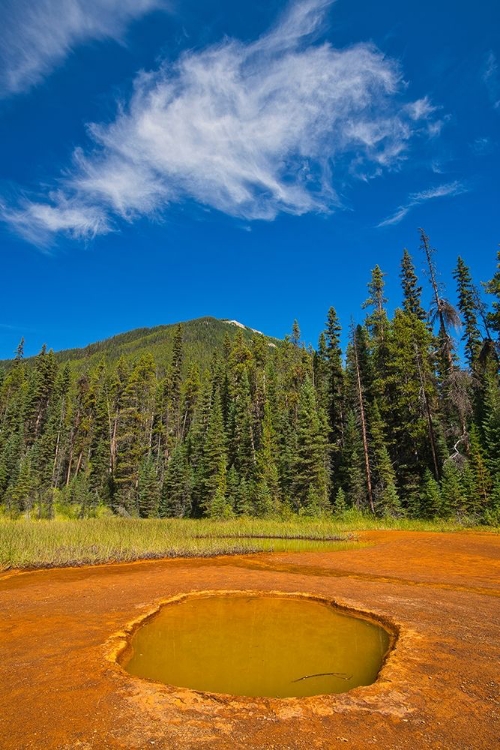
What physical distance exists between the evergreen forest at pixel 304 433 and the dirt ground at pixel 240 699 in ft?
67.4

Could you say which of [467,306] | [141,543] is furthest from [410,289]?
[141,543]

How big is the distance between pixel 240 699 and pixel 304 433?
3445 centimetres

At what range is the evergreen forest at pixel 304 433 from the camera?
31562mm

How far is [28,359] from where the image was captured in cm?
17975

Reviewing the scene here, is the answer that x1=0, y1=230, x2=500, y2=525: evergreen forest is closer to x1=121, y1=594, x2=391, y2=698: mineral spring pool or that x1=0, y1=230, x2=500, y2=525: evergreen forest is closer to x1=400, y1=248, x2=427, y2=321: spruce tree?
x1=400, y1=248, x2=427, y2=321: spruce tree

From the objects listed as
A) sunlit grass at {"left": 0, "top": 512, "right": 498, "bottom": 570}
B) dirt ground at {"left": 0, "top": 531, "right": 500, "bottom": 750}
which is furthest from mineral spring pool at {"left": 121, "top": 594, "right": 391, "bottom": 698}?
sunlit grass at {"left": 0, "top": 512, "right": 498, "bottom": 570}

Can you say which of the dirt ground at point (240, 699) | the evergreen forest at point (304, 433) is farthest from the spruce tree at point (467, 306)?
the dirt ground at point (240, 699)

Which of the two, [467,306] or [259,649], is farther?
[467,306]

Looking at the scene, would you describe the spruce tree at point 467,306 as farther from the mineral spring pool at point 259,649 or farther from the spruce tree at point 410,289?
the mineral spring pool at point 259,649

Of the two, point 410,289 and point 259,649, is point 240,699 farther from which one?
point 410,289

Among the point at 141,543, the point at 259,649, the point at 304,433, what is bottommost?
the point at 259,649

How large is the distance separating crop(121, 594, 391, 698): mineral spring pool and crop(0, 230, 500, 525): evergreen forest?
2242cm

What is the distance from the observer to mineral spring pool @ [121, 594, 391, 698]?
5.81m

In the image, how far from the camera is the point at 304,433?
1540 inches
